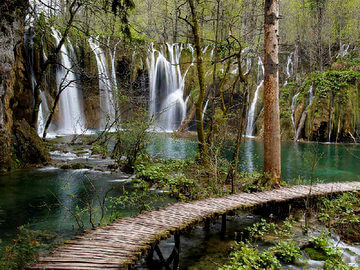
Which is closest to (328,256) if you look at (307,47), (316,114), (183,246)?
(183,246)

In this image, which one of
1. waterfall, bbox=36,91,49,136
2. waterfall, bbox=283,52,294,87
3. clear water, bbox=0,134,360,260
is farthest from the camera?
waterfall, bbox=283,52,294,87

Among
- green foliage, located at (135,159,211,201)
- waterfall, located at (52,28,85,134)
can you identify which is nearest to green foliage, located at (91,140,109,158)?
green foliage, located at (135,159,211,201)

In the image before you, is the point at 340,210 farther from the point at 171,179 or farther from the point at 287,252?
the point at 171,179

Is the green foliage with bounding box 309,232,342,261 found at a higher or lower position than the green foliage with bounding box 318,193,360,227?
lower

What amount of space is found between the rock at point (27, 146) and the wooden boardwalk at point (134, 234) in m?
7.86

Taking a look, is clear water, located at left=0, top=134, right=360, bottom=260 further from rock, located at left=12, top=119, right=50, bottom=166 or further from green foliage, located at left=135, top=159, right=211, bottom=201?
rock, located at left=12, top=119, right=50, bottom=166

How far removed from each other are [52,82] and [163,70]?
1009 centimetres

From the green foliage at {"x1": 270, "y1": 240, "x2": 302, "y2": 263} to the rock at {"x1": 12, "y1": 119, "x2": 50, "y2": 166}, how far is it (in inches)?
369

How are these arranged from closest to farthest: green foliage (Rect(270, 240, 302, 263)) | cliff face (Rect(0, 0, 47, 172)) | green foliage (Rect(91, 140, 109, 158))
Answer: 1. green foliage (Rect(270, 240, 302, 263))
2. cliff face (Rect(0, 0, 47, 172))
3. green foliage (Rect(91, 140, 109, 158))

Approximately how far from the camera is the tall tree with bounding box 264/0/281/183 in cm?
697

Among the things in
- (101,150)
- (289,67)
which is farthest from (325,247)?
(289,67)

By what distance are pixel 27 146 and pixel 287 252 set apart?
10.0 m

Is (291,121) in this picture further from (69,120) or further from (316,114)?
(69,120)

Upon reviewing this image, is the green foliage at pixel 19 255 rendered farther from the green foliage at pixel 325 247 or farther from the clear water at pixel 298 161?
the clear water at pixel 298 161
